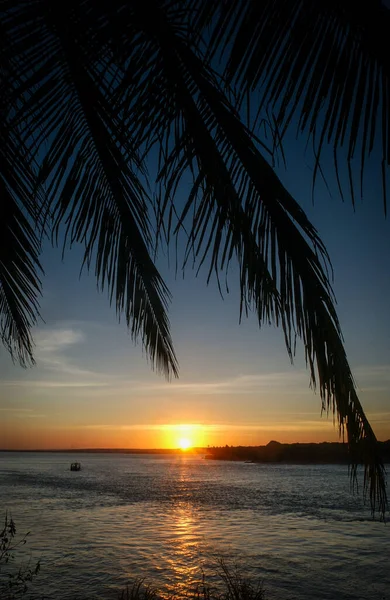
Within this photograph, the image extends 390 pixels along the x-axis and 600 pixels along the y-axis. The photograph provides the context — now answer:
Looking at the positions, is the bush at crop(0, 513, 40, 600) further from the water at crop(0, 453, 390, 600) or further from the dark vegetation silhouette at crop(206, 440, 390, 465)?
the dark vegetation silhouette at crop(206, 440, 390, 465)

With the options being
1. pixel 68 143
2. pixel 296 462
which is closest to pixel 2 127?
pixel 68 143

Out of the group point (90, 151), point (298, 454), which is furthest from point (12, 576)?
point (298, 454)

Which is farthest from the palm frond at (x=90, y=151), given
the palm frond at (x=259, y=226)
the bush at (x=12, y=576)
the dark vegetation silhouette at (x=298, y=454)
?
the dark vegetation silhouette at (x=298, y=454)

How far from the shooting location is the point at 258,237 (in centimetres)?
229

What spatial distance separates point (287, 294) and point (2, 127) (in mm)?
1671

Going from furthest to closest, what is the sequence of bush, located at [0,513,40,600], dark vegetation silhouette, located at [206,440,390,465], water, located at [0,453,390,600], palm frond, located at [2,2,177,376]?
1. dark vegetation silhouette, located at [206,440,390,465]
2. water, located at [0,453,390,600]
3. bush, located at [0,513,40,600]
4. palm frond, located at [2,2,177,376]

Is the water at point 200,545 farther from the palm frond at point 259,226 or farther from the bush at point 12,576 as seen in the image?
the palm frond at point 259,226

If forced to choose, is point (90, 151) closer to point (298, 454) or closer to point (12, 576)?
point (12, 576)

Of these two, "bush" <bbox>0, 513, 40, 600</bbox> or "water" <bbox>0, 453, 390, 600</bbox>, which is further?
"water" <bbox>0, 453, 390, 600</bbox>

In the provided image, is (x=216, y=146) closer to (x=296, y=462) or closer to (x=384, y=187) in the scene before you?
(x=384, y=187)

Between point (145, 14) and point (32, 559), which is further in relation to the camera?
point (32, 559)

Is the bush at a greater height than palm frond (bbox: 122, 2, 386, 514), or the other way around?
palm frond (bbox: 122, 2, 386, 514)

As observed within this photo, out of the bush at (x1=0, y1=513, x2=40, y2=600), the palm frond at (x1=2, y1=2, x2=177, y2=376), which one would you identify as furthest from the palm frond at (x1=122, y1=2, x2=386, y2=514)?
the bush at (x1=0, y1=513, x2=40, y2=600)

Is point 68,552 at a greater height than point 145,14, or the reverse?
point 145,14
